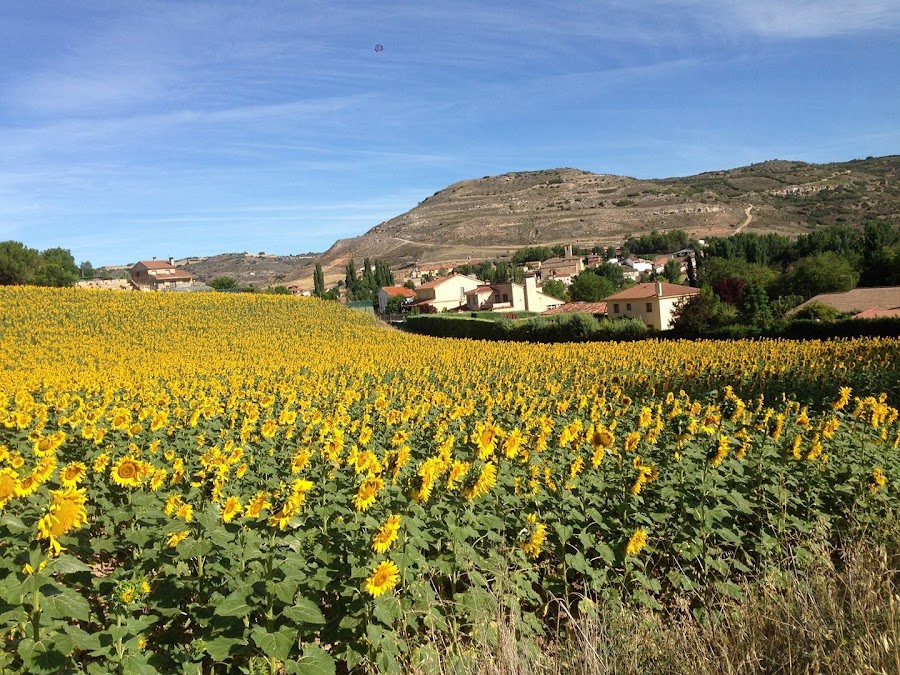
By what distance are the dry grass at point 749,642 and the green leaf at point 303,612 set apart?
26.2 inches

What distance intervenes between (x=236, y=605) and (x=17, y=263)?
79.2 meters

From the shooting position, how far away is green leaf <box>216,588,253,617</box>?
9.98 feet

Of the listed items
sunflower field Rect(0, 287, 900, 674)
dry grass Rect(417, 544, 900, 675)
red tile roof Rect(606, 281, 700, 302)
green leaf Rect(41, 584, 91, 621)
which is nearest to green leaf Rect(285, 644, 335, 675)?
sunflower field Rect(0, 287, 900, 674)

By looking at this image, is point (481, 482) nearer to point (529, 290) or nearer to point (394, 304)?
point (529, 290)

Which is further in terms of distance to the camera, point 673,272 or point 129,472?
point 673,272

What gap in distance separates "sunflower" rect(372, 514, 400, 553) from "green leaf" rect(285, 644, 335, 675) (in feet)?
1.83

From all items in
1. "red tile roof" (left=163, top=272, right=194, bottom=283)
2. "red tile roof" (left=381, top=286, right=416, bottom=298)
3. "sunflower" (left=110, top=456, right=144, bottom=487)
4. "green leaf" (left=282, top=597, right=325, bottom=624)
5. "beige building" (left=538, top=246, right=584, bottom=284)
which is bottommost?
"green leaf" (left=282, top=597, right=325, bottom=624)

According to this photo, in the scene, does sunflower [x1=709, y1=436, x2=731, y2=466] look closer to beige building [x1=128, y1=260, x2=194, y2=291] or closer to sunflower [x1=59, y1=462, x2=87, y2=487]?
sunflower [x1=59, y1=462, x2=87, y2=487]

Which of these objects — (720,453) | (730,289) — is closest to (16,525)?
(720,453)

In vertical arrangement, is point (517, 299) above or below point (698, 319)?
above

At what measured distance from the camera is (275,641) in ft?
10.0

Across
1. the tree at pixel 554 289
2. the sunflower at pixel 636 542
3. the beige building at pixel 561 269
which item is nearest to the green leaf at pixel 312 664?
the sunflower at pixel 636 542

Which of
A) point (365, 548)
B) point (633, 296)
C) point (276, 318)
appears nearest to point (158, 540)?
point (365, 548)

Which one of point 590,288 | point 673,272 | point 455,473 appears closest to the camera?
point 455,473
